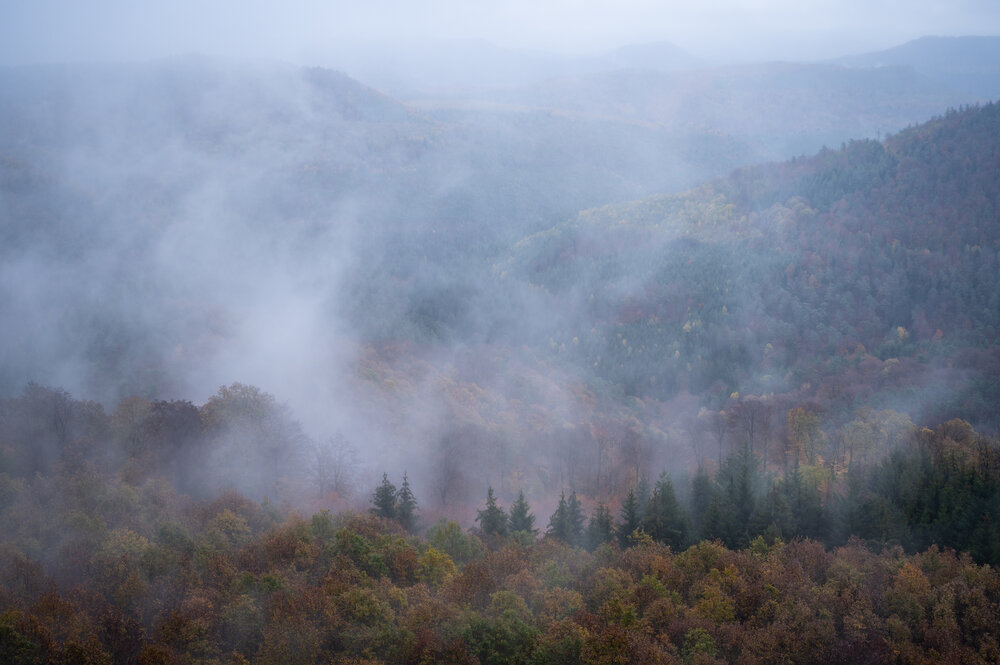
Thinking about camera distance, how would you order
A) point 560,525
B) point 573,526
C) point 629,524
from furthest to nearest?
point 573,526, point 560,525, point 629,524

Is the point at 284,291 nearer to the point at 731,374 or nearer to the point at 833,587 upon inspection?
the point at 731,374

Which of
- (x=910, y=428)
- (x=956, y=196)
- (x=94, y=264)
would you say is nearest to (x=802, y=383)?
(x=910, y=428)

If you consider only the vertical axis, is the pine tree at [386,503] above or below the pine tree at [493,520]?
above

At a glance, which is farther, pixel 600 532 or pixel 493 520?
pixel 493 520

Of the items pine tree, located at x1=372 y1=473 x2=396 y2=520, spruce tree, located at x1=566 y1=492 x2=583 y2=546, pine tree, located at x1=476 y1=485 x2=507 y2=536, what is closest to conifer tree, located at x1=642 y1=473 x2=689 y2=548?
spruce tree, located at x1=566 y1=492 x2=583 y2=546

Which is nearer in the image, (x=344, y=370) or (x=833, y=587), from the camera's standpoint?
(x=833, y=587)

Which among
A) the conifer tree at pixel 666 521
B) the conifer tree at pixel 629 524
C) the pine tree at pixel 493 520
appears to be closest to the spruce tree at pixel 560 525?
the pine tree at pixel 493 520

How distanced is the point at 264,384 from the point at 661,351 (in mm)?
85071

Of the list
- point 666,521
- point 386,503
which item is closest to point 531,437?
point 386,503

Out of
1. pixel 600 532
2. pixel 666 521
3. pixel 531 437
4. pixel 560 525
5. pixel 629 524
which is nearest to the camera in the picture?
pixel 666 521

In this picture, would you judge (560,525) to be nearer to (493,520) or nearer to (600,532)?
(600,532)

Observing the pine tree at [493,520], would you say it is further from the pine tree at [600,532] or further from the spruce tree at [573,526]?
the pine tree at [600,532]

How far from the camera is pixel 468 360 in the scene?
140000 millimetres

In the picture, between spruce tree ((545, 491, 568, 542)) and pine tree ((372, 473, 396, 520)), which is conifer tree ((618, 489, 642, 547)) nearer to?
spruce tree ((545, 491, 568, 542))
